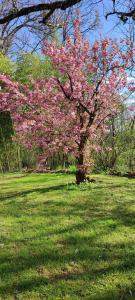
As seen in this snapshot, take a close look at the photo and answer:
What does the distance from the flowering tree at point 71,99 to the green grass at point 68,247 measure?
1.47 m

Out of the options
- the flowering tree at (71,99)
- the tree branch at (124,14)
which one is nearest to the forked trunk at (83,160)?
the flowering tree at (71,99)

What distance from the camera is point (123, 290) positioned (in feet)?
10.9

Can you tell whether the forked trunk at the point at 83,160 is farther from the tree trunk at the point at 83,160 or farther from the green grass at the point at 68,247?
the green grass at the point at 68,247

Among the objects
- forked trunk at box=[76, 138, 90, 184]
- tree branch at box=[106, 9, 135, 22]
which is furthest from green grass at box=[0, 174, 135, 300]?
tree branch at box=[106, 9, 135, 22]

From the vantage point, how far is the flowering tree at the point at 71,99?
8.33 meters

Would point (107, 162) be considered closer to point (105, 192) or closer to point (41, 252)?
point (105, 192)

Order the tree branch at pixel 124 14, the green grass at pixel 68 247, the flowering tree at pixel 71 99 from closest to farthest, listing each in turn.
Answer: the green grass at pixel 68 247 < the tree branch at pixel 124 14 < the flowering tree at pixel 71 99

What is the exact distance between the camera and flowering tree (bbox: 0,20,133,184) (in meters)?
8.33

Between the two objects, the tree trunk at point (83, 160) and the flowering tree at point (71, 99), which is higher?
the flowering tree at point (71, 99)

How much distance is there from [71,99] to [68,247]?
4.49 m

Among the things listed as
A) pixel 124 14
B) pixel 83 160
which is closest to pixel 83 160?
pixel 83 160

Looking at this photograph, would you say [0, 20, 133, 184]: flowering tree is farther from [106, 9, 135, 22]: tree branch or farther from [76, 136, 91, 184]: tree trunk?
[106, 9, 135, 22]: tree branch

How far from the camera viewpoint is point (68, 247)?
4391 millimetres

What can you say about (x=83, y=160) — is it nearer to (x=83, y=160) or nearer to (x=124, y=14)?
(x=83, y=160)
